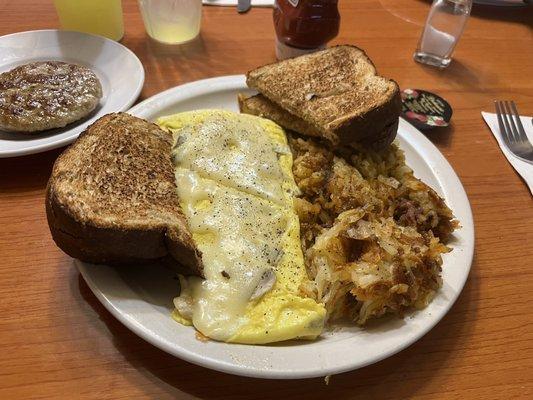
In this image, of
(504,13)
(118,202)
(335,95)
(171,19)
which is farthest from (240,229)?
(504,13)

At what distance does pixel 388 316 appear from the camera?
150 centimetres

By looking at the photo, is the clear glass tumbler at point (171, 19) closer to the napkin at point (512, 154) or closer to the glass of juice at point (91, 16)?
the glass of juice at point (91, 16)

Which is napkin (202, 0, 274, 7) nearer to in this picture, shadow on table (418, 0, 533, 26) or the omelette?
shadow on table (418, 0, 533, 26)

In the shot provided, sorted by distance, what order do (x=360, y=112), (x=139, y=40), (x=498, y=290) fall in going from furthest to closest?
(x=139, y=40), (x=360, y=112), (x=498, y=290)

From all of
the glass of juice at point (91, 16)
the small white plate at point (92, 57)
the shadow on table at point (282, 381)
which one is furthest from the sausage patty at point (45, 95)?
the shadow on table at point (282, 381)

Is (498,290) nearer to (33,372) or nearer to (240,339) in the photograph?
(240,339)

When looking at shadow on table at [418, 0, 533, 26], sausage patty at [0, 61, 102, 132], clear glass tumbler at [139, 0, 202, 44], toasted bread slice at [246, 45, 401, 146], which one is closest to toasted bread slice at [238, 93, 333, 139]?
toasted bread slice at [246, 45, 401, 146]

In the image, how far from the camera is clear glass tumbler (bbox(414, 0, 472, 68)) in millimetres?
2867

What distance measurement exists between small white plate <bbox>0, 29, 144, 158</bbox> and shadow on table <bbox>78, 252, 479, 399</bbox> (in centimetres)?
97

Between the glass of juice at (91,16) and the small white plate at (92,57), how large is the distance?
0.17m

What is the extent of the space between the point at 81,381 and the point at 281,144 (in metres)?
1.16

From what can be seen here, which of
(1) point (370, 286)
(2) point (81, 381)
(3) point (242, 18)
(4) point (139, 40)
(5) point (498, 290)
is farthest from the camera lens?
(3) point (242, 18)

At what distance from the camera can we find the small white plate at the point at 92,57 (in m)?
2.19

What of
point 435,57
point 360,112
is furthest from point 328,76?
point 435,57
